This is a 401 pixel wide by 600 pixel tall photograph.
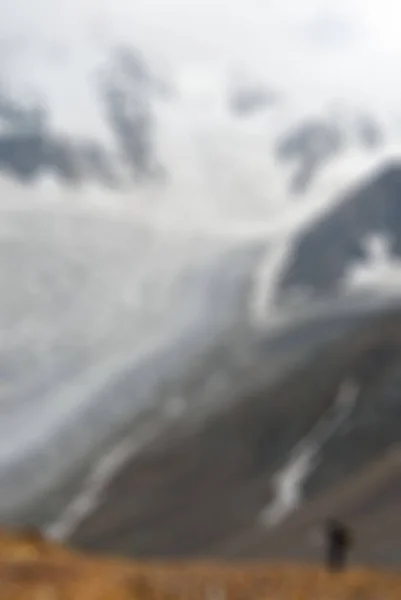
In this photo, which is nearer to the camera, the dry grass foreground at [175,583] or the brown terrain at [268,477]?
the dry grass foreground at [175,583]

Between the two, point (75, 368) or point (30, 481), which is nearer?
point (30, 481)

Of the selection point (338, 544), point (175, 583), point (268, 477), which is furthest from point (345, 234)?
→ point (175, 583)

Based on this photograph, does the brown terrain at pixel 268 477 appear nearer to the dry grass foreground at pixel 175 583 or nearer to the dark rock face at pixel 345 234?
the dry grass foreground at pixel 175 583

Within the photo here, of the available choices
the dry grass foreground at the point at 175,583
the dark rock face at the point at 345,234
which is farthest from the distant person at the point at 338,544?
the dark rock face at the point at 345,234

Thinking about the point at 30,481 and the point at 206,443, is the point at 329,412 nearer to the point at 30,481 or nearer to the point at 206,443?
the point at 206,443

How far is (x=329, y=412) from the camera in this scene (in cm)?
8462

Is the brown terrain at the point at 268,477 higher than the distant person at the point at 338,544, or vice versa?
the brown terrain at the point at 268,477

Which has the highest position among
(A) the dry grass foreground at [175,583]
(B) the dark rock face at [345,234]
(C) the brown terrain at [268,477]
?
(B) the dark rock face at [345,234]

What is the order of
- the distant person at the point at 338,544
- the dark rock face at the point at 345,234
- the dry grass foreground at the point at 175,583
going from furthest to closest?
1. the dark rock face at the point at 345,234
2. the distant person at the point at 338,544
3. the dry grass foreground at the point at 175,583

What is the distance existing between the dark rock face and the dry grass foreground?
13217 centimetres

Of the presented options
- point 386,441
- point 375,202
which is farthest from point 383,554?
point 375,202

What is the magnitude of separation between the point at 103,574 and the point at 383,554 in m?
43.3

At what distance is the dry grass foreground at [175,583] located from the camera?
11.6 meters

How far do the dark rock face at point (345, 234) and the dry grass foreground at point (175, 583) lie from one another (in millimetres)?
132174
